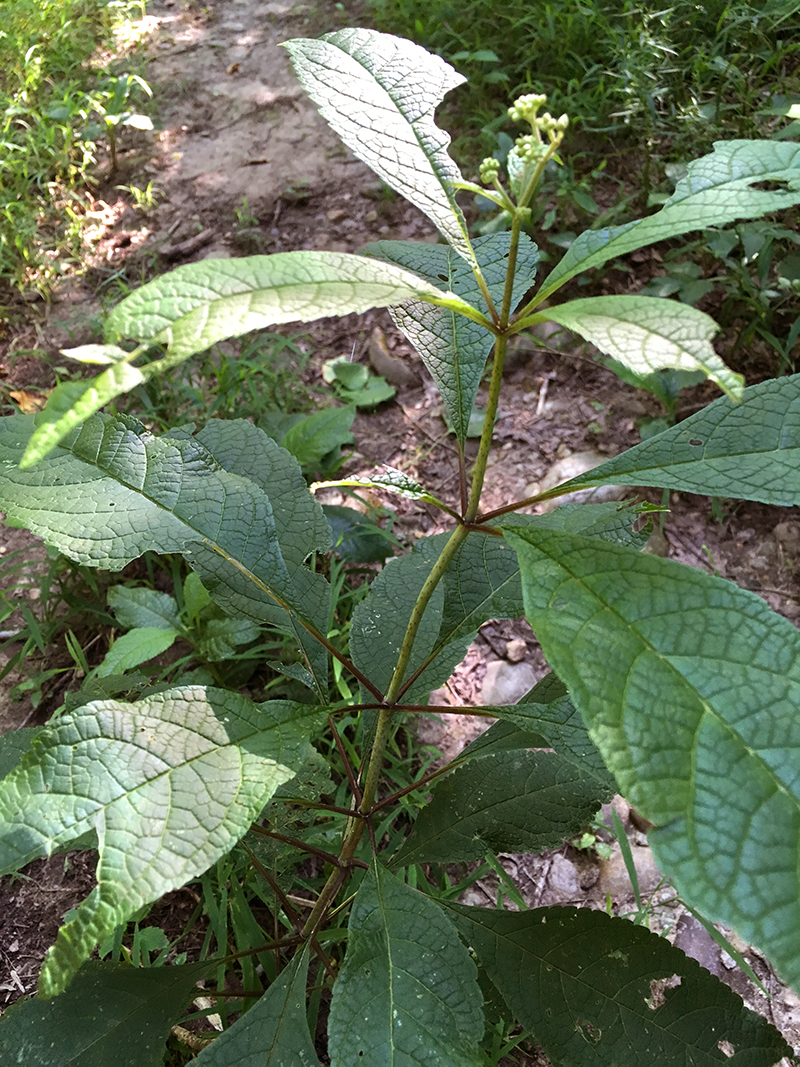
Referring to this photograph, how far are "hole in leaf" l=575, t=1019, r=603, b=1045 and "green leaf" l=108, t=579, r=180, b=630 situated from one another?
144 cm

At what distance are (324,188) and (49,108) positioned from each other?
1576mm

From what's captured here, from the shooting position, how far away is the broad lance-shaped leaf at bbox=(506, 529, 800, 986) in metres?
0.64

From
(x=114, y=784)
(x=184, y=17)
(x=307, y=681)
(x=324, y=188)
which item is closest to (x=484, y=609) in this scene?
(x=307, y=681)

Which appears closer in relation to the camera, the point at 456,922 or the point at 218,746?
the point at 218,746

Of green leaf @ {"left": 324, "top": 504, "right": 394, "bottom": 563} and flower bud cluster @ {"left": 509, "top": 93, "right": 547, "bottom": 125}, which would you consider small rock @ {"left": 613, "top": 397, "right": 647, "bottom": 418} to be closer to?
green leaf @ {"left": 324, "top": 504, "right": 394, "bottom": 563}

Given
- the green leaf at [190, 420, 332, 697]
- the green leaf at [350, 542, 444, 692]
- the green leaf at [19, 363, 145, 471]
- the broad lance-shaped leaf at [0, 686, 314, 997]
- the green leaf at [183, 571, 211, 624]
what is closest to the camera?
the green leaf at [19, 363, 145, 471]

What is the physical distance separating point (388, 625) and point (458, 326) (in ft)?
1.89

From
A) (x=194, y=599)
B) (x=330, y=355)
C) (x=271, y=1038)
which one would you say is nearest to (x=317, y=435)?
(x=194, y=599)

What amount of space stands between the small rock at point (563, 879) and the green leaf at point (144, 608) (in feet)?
3.96

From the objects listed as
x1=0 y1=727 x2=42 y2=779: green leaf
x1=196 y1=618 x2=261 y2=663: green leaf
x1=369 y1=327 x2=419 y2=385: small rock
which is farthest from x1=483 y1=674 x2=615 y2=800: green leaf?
x1=369 y1=327 x2=419 y2=385: small rock

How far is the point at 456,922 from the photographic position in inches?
50.3

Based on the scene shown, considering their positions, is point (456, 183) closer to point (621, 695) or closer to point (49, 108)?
point (621, 695)

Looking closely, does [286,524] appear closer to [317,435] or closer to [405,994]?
[405,994]

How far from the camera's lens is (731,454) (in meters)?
0.95
